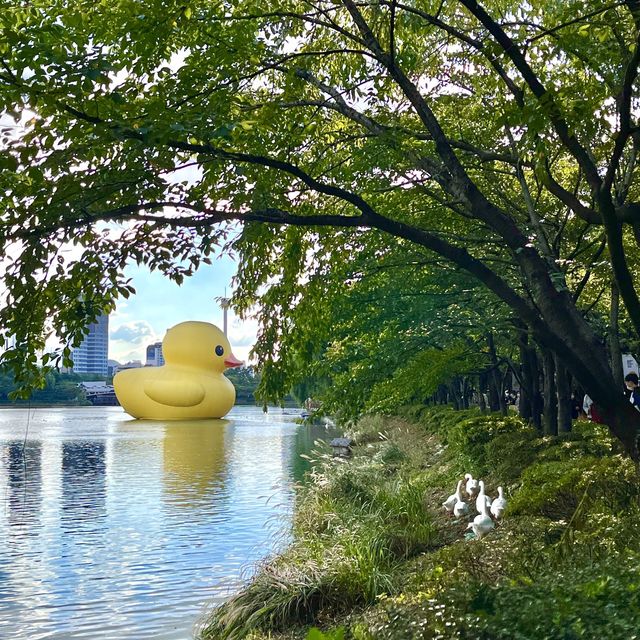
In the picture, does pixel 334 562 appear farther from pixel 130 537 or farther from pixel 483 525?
pixel 130 537

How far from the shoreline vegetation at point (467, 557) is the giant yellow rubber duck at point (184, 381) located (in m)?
42.7

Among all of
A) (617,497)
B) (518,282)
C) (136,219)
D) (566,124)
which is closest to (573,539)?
(617,497)

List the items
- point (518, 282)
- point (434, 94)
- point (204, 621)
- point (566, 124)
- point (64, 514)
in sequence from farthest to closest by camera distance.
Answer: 1. point (64, 514)
2. point (518, 282)
3. point (434, 94)
4. point (204, 621)
5. point (566, 124)

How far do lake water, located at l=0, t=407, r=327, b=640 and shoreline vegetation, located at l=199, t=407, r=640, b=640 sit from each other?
3.59 feet

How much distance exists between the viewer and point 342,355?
19125mm

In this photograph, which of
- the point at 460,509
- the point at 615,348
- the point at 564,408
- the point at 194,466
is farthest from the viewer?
the point at 194,466

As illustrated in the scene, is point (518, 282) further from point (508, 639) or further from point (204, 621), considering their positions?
point (508, 639)

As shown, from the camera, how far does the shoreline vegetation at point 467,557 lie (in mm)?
4703

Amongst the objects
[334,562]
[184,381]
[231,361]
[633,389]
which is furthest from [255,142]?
[231,361]

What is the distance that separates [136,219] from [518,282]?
8.08 metres

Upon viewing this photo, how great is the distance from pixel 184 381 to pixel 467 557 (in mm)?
51462

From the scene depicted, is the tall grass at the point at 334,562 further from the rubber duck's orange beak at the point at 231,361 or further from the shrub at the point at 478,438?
the rubber duck's orange beak at the point at 231,361

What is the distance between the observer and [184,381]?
188 ft

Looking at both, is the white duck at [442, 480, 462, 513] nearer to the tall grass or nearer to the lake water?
the tall grass
